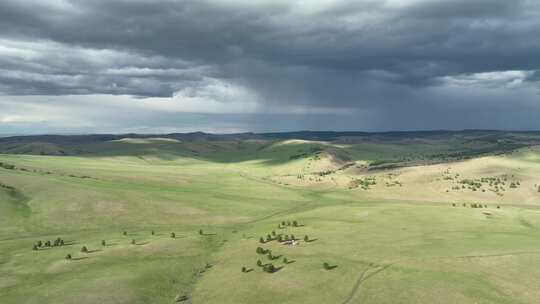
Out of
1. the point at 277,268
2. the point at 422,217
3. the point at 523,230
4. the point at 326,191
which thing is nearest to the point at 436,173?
the point at 326,191

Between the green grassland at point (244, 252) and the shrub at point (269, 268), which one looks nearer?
A: the green grassland at point (244, 252)

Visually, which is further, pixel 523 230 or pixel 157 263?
pixel 523 230

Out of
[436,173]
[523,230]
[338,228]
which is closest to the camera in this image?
[523,230]

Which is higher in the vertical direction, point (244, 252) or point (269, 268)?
point (269, 268)

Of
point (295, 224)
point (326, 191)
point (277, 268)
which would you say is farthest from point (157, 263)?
point (326, 191)

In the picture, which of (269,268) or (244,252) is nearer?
(269,268)

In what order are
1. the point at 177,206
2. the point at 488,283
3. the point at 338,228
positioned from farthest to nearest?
1. the point at 177,206
2. the point at 338,228
3. the point at 488,283

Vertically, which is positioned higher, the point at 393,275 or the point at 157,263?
the point at 393,275

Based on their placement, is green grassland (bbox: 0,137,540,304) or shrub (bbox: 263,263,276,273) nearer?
green grassland (bbox: 0,137,540,304)

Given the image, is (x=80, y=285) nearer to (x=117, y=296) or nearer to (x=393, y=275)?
(x=117, y=296)

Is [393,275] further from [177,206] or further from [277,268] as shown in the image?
[177,206]
